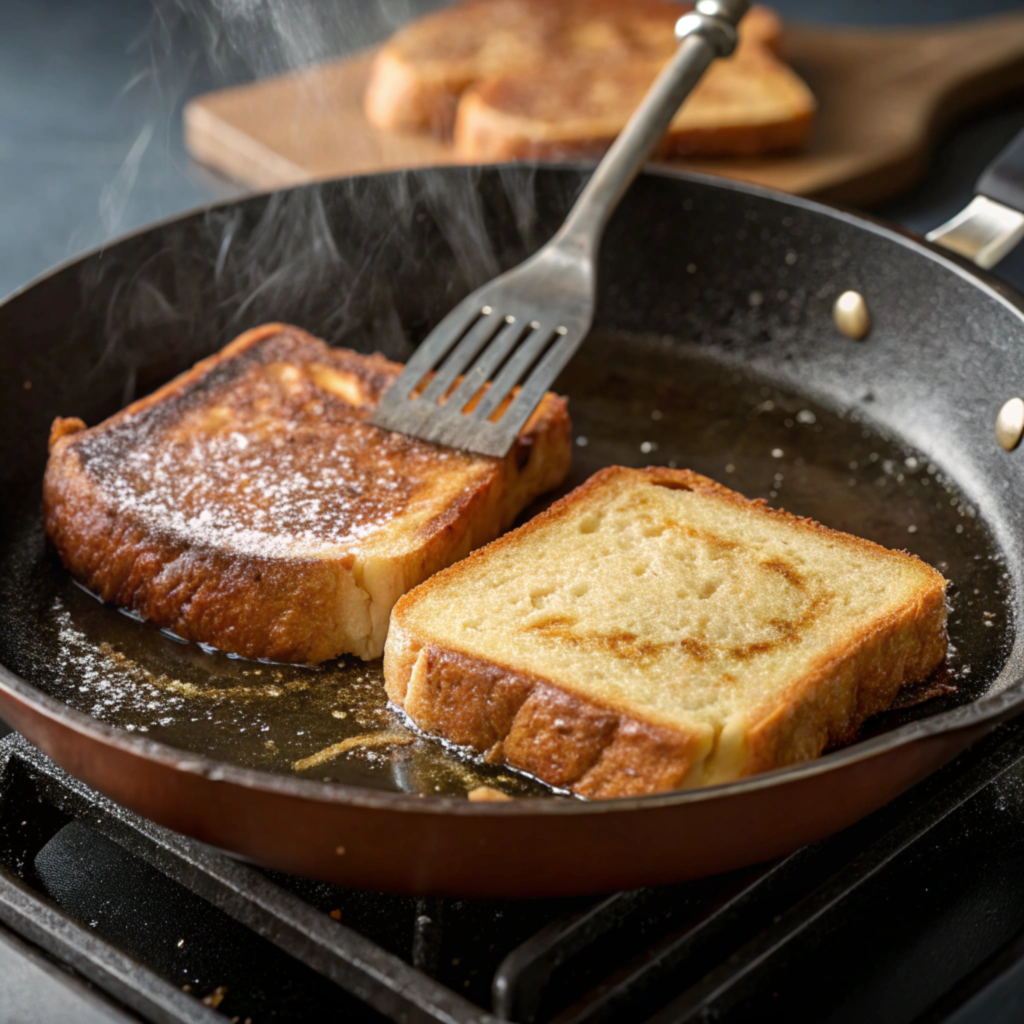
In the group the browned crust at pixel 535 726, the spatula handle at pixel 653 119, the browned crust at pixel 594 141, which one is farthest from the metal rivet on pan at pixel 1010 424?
the browned crust at pixel 594 141

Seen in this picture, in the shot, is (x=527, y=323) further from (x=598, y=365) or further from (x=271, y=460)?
(x=271, y=460)

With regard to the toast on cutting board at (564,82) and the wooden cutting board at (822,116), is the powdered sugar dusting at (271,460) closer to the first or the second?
the wooden cutting board at (822,116)

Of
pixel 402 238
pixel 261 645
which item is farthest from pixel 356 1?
pixel 261 645

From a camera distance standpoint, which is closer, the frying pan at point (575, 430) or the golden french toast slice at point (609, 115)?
the frying pan at point (575, 430)

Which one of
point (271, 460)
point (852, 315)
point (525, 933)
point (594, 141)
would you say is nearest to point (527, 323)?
point (271, 460)

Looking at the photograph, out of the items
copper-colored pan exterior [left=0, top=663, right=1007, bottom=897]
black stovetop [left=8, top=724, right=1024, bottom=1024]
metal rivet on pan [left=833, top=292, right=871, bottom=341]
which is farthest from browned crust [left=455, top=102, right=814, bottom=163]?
copper-colored pan exterior [left=0, top=663, right=1007, bottom=897]

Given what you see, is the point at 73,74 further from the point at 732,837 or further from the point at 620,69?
the point at 732,837
